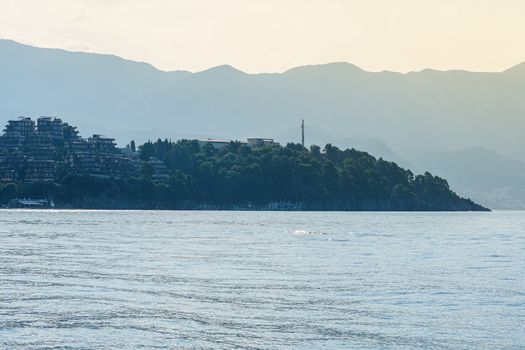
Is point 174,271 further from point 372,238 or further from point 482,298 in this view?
point 372,238

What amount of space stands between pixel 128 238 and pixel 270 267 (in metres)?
45.9

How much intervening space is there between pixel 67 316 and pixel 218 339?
373 inches

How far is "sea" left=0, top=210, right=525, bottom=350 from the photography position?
162ft

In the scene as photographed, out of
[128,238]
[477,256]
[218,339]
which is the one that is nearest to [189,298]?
[218,339]

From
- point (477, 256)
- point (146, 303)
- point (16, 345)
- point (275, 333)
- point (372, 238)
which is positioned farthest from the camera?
point (372, 238)

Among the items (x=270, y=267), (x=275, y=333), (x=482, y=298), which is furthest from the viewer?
(x=270, y=267)

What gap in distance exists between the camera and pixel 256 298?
6284 cm

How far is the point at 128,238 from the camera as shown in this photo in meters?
128

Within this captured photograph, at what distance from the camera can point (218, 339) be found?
1924 inches

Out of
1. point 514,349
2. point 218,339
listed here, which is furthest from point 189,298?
point 514,349

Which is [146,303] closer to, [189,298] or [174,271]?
[189,298]

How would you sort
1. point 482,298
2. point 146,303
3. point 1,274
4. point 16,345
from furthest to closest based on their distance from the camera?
1. point 1,274
2. point 482,298
3. point 146,303
4. point 16,345

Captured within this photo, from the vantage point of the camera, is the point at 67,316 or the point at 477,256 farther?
the point at 477,256

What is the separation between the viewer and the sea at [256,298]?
49.3 metres
